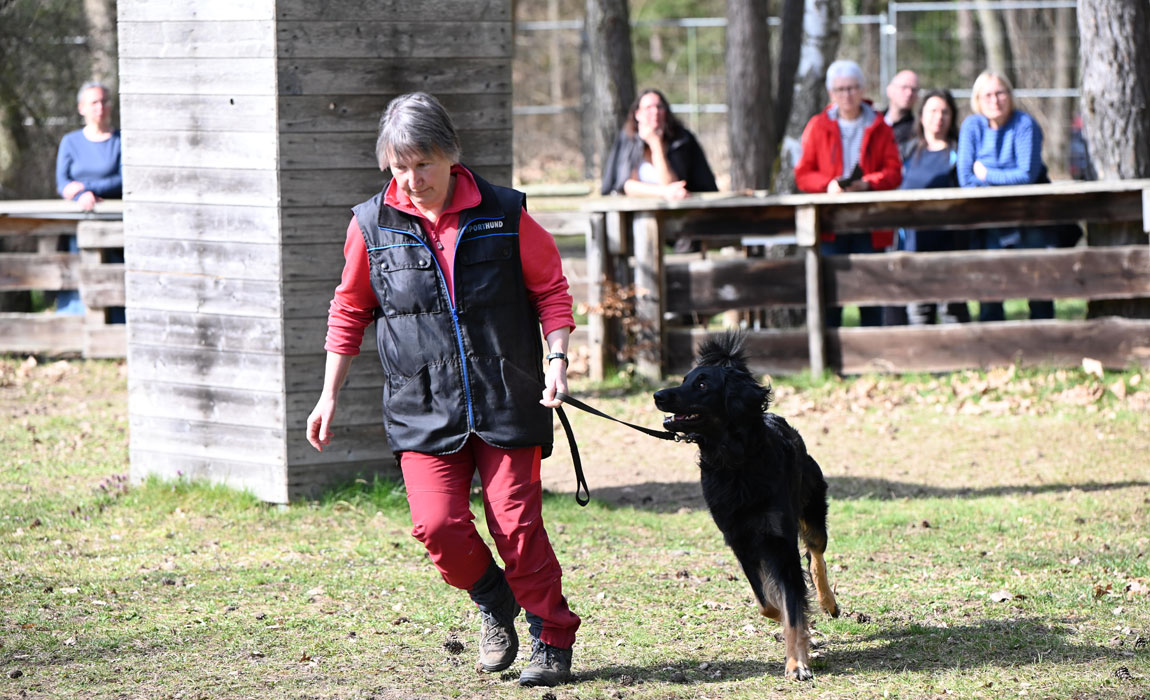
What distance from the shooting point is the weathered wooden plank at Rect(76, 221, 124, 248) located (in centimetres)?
1249

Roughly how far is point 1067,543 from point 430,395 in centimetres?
397

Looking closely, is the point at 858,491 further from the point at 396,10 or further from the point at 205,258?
the point at 205,258

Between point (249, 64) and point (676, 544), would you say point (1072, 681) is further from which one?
point (249, 64)

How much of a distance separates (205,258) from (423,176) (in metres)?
3.64

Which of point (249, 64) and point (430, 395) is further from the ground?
point (249, 64)

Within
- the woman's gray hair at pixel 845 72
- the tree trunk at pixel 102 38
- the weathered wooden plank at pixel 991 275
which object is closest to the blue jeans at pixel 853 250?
the weathered wooden plank at pixel 991 275

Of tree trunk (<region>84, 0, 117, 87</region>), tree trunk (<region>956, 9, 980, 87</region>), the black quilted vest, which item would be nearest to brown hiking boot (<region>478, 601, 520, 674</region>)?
the black quilted vest

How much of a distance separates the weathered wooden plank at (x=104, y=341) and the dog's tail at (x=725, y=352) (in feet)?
29.5

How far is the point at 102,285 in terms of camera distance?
12.5 m

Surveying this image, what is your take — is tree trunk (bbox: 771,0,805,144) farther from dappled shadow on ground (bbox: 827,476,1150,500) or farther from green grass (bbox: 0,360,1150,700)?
dappled shadow on ground (bbox: 827,476,1150,500)

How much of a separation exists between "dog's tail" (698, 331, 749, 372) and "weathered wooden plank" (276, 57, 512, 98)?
3.24 meters

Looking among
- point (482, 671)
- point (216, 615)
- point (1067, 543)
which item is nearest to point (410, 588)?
point (216, 615)

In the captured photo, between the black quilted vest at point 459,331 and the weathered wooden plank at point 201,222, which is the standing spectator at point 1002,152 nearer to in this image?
the weathered wooden plank at point 201,222

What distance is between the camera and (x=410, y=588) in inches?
247
